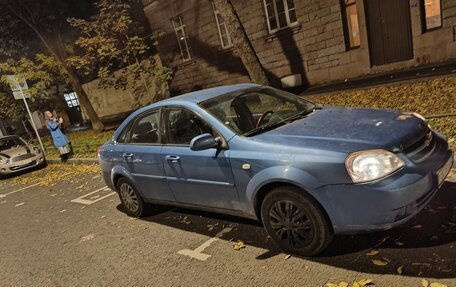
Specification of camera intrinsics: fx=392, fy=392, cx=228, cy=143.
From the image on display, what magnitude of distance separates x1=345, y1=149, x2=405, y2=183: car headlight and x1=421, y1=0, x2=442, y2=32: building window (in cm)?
969

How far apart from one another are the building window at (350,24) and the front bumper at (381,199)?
10.4 metres

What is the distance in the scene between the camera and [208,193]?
443 cm

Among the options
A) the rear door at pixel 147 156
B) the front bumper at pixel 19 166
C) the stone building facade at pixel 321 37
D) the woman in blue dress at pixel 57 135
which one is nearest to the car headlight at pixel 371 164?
the rear door at pixel 147 156

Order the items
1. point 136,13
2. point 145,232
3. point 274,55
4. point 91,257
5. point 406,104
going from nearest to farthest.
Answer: point 91,257 → point 145,232 → point 406,104 → point 274,55 → point 136,13

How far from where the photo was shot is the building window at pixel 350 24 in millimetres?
12727

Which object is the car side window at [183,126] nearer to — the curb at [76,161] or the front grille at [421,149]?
the front grille at [421,149]

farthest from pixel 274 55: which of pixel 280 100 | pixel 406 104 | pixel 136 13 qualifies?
pixel 280 100

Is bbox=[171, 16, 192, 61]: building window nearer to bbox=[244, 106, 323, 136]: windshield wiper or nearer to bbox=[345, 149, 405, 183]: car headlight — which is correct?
bbox=[244, 106, 323, 136]: windshield wiper

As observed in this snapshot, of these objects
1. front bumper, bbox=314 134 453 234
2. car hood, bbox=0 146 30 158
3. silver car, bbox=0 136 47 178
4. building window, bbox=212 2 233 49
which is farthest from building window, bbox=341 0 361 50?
car hood, bbox=0 146 30 158

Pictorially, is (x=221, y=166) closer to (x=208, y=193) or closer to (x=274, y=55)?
(x=208, y=193)

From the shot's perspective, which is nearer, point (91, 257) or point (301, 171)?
point (301, 171)

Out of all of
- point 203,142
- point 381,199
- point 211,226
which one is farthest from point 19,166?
point 381,199

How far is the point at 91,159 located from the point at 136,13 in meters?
11.1

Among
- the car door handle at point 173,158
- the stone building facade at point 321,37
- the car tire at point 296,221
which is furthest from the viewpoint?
the stone building facade at point 321,37
